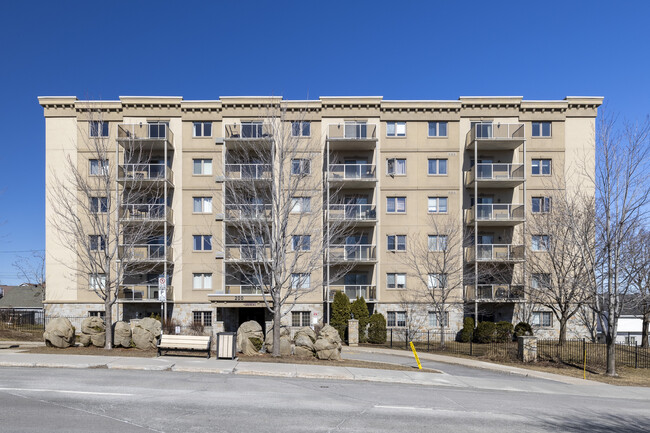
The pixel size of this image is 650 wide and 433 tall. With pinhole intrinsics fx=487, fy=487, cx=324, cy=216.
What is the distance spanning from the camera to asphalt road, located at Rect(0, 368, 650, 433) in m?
8.71

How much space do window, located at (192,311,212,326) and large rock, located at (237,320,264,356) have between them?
15.9 meters

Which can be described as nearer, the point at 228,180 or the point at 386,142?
the point at 228,180

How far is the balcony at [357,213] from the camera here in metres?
33.4

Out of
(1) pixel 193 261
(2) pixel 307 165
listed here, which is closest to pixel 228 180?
A: (2) pixel 307 165

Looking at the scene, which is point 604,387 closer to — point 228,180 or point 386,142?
point 228,180

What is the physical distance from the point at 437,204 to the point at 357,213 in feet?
20.3

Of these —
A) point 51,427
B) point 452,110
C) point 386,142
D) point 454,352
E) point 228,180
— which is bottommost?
point 454,352

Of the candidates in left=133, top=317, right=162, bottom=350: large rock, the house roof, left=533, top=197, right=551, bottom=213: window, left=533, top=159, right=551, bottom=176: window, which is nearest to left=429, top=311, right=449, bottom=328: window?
left=533, top=197, right=551, bottom=213: window

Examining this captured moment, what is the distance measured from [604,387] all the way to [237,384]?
12.8 metres

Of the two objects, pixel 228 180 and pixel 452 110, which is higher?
pixel 452 110

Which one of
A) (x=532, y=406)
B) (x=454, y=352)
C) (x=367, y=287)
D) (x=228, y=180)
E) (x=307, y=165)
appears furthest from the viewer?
(x=367, y=287)

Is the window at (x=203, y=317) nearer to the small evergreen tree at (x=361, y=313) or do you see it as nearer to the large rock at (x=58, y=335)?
the small evergreen tree at (x=361, y=313)

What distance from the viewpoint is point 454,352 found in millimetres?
26625

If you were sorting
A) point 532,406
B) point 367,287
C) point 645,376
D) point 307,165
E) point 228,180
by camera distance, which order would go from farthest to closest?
point 367,287
point 228,180
point 307,165
point 645,376
point 532,406
